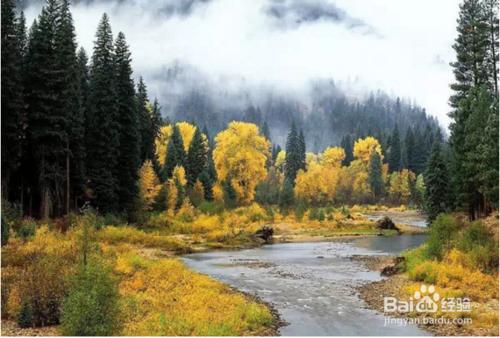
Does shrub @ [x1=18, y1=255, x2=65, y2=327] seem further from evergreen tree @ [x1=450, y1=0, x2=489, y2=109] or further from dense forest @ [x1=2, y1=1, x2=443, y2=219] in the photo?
evergreen tree @ [x1=450, y1=0, x2=489, y2=109]

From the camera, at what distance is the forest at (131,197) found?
18.6 metres

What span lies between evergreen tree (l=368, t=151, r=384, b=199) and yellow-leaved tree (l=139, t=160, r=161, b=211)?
7025 cm

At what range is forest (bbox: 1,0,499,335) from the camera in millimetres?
18578

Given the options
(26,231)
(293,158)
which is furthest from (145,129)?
(293,158)

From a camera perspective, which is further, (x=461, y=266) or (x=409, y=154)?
(x=409, y=154)

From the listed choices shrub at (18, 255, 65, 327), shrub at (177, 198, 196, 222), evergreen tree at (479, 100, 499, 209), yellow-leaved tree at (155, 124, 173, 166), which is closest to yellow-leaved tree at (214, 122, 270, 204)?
shrub at (177, 198, 196, 222)

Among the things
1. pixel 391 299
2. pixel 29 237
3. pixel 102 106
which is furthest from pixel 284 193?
pixel 391 299

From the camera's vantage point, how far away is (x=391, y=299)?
23766 millimetres

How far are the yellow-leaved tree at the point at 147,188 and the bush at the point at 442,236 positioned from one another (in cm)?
3579

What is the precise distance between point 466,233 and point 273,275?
1055 cm

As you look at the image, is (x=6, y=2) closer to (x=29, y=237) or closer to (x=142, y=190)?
(x=29, y=237)

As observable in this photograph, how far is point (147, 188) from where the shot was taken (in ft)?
209

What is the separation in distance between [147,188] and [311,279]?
36558mm

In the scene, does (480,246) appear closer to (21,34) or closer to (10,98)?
(10,98)
